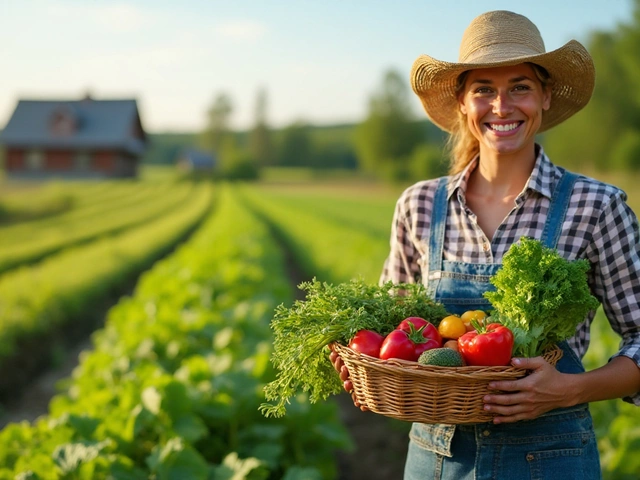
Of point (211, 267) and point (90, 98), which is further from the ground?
point (90, 98)

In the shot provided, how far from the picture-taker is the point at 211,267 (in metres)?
9.72

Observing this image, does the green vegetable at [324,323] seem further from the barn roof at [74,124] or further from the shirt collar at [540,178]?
the barn roof at [74,124]

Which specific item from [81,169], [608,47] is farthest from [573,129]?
[81,169]

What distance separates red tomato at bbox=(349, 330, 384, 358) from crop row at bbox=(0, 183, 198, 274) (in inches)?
533

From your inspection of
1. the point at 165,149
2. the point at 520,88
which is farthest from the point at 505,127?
the point at 165,149

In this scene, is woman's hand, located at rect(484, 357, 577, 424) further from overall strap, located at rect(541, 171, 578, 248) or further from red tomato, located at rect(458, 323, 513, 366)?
overall strap, located at rect(541, 171, 578, 248)

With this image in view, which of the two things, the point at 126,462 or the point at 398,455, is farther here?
the point at 398,455

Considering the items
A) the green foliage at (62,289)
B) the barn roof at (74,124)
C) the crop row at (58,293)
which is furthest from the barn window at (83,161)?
the crop row at (58,293)

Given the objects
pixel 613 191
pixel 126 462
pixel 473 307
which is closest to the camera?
pixel 613 191

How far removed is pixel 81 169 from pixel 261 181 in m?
42.9

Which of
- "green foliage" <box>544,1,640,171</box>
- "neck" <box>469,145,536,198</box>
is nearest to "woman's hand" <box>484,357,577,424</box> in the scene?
"neck" <box>469,145,536,198</box>

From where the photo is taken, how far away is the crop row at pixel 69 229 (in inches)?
640

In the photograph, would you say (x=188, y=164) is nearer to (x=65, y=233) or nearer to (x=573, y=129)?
(x=573, y=129)

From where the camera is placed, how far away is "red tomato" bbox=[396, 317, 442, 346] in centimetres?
214
